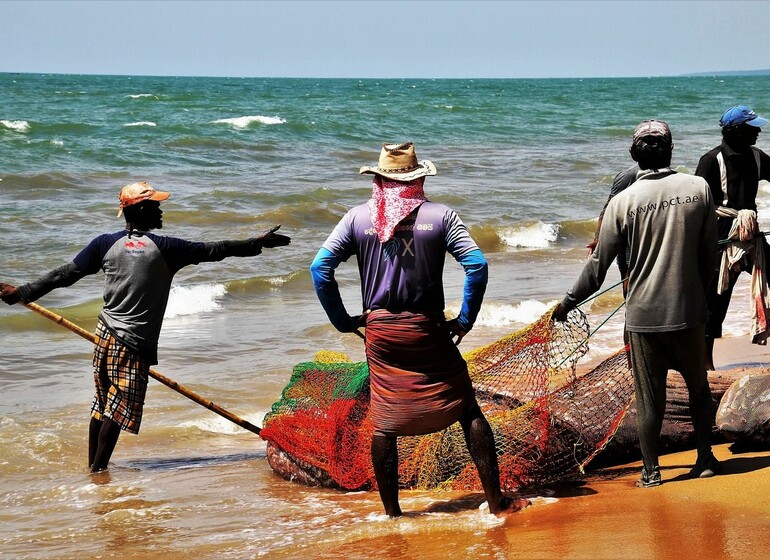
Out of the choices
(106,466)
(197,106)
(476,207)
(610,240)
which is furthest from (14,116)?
(610,240)

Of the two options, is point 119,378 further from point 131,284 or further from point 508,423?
point 508,423

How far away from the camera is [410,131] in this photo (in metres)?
35.4

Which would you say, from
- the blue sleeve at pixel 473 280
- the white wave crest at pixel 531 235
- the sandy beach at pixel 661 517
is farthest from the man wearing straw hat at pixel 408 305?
the white wave crest at pixel 531 235

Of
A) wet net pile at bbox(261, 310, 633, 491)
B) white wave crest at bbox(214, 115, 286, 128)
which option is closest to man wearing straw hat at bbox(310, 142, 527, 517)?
wet net pile at bbox(261, 310, 633, 491)

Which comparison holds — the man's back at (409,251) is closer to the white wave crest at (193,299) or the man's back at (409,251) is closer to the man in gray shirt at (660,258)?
the man in gray shirt at (660,258)

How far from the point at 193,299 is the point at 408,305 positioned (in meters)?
7.44

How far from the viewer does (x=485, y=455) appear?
4520 mm

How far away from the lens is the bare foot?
4566mm

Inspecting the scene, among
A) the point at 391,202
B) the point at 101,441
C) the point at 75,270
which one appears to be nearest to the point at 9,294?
the point at 75,270

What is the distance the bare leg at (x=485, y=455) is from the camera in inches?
178

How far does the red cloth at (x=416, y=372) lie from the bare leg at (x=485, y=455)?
8 cm

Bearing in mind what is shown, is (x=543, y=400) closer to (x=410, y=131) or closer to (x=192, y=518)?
(x=192, y=518)

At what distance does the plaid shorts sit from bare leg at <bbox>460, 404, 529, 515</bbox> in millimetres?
2087

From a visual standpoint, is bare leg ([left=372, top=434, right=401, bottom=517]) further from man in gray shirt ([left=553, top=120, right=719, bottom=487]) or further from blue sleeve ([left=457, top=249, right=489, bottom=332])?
man in gray shirt ([left=553, top=120, right=719, bottom=487])
